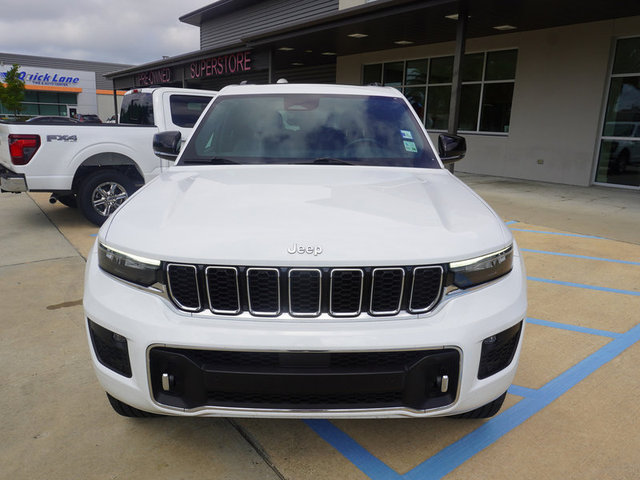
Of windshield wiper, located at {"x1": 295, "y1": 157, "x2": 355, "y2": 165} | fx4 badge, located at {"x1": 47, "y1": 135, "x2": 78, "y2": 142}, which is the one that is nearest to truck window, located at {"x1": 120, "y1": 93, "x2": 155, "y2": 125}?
fx4 badge, located at {"x1": 47, "y1": 135, "x2": 78, "y2": 142}

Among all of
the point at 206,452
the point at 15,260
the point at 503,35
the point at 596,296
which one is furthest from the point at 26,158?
the point at 503,35

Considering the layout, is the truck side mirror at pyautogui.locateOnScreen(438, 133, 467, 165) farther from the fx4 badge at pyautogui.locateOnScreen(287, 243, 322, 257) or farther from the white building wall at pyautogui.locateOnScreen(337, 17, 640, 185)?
the white building wall at pyautogui.locateOnScreen(337, 17, 640, 185)

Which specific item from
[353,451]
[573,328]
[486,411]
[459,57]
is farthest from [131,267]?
[459,57]

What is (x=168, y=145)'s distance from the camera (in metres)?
3.46

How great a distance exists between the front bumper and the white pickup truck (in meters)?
5.16

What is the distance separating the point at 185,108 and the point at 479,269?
21.5 ft

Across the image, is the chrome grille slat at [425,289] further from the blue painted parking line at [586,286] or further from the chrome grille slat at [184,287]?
the blue painted parking line at [586,286]

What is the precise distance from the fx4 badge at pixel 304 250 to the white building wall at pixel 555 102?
1173 cm

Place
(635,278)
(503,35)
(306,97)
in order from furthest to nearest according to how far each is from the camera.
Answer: (503,35) < (635,278) < (306,97)

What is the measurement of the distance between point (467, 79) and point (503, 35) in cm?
158

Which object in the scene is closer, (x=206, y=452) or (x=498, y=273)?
(x=498, y=273)

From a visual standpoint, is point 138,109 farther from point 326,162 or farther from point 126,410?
point 126,410

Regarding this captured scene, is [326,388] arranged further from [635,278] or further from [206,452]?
[635,278]

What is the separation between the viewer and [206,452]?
7.45ft
